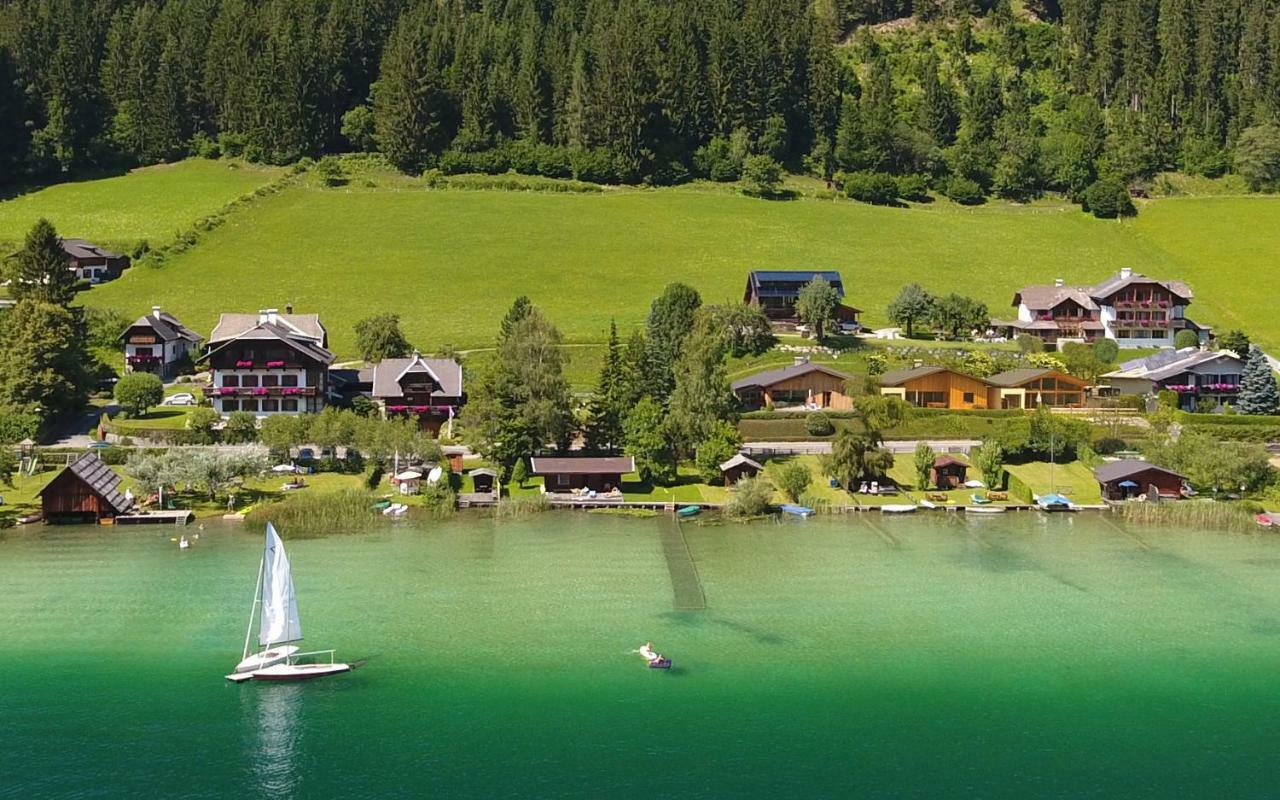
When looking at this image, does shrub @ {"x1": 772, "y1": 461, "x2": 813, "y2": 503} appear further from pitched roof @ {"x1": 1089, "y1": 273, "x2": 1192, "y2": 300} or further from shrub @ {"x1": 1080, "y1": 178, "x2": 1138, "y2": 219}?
shrub @ {"x1": 1080, "y1": 178, "x2": 1138, "y2": 219}

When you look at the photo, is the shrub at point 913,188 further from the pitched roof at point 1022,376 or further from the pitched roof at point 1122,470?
the pitched roof at point 1122,470

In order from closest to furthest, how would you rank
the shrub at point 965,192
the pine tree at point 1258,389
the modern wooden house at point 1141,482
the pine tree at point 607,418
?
the modern wooden house at point 1141,482
the pine tree at point 607,418
the pine tree at point 1258,389
the shrub at point 965,192

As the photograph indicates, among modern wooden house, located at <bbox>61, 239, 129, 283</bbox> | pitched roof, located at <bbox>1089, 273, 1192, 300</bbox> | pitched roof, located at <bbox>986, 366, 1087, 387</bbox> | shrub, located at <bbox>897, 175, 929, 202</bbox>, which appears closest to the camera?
pitched roof, located at <bbox>986, 366, 1087, 387</bbox>

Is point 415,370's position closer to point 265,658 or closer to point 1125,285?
point 265,658

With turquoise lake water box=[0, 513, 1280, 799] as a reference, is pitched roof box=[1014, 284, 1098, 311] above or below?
above

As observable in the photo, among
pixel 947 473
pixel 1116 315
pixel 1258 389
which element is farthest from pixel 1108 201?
pixel 947 473

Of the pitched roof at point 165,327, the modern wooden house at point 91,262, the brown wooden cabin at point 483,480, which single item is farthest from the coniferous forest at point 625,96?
the brown wooden cabin at point 483,480

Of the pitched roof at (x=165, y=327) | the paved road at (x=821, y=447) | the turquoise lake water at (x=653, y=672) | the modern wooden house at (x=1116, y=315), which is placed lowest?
the turquoise lake water at (x=653, y=672)

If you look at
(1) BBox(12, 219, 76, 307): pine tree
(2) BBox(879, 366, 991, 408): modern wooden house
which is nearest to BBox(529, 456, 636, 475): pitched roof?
(2) BBox(879, 366, 991, 408): modern wooden house
